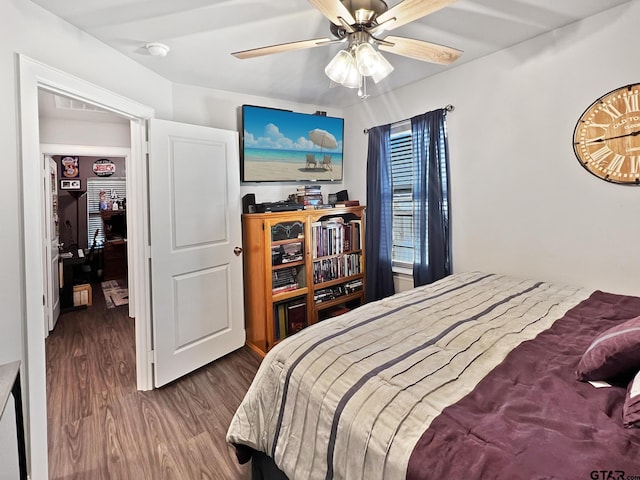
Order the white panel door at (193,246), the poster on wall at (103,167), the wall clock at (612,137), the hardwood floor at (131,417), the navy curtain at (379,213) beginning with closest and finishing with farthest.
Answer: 1. the hardwood floor at (131,417)
2. the wall clock at (612,137)
3. the white panel door at (193,246)
4. the navy curtain at (379,213)
5. the poster on wall at (103,167)

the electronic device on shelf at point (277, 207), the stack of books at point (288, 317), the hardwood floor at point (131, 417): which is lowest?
the hardwood floor at point (131, 417)

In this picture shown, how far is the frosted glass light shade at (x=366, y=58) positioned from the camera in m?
1.45

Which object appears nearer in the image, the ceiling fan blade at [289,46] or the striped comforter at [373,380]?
the striped comforter at [373,380]

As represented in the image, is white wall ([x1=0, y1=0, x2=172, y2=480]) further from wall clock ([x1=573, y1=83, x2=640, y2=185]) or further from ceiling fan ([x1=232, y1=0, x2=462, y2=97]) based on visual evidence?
wall clock ([x1=573, y1=83, x2=640, y2=185])

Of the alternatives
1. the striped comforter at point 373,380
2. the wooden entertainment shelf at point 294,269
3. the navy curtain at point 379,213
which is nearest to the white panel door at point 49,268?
the wooden entertainment shelf at point 294,269

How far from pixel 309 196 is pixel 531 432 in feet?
8.71

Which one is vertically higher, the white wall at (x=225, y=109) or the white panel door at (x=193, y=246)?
the white wall at (x=225, y=109)

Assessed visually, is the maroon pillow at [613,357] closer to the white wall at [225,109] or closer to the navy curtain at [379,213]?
the navy curtain at [379,213]

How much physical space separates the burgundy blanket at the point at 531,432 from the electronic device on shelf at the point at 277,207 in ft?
7.07

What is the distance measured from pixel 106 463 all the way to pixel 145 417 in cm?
37

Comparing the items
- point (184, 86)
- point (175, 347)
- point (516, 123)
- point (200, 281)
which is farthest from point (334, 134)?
point (175, 347)

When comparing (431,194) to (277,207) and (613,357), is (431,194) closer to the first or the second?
(277,207)

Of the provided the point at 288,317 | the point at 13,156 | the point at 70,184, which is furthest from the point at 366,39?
the point at 70,184

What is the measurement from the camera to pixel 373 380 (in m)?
1.06
